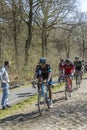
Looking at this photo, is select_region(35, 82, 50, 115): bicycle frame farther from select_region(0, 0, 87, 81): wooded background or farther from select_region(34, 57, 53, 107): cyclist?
select_region(0, 0, 87, 81): wooded background

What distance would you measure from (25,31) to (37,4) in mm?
4584

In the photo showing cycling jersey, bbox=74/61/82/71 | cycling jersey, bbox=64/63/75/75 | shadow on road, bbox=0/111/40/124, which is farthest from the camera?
cycling jersey, bbox=74/61/82/71

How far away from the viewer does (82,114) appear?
12414mm

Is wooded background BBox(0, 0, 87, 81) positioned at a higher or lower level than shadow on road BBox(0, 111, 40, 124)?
higher

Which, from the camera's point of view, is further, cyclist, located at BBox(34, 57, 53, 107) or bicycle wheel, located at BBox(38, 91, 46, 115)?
cyclist, located at BBox(34, 57, 53, 107)

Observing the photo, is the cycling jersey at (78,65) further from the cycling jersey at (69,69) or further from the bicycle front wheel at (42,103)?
the bicycle front wheel at (42,103)

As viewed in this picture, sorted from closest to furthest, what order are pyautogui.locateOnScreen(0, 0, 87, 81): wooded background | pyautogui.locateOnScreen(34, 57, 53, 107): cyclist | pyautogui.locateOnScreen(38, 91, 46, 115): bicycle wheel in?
pyautogui.locateOnScreen(38, 91, 46, 115): bicycle wheel, pyautogui.locateOnScreen(34, 57, 53, 107): cyclist, pyautogui.locateOnScreen(0, 0, 87, 81): wooded background

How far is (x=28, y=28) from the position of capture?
35.6 metres

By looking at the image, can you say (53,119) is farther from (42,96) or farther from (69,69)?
(69,69)

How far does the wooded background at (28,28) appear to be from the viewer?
30928 millimetres

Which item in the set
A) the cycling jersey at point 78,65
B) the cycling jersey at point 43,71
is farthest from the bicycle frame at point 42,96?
the cycling jersey at point 78,65

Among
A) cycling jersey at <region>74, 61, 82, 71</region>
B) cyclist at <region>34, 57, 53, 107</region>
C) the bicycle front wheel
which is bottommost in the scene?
the bicycle front wheel

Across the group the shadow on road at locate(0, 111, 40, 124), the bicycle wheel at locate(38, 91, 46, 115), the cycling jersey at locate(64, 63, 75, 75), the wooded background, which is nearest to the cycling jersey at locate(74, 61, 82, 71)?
the cycling jersey at locate(64, 63, 75, 75)

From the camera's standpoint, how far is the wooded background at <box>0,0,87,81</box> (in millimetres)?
30928
